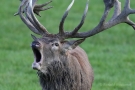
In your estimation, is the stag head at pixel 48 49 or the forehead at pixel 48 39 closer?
the stag head at pixel 48 49

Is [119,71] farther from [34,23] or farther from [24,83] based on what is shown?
[34,23]

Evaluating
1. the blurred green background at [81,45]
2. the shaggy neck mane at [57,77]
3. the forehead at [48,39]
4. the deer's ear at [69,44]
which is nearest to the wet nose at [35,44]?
the forehead at [48,39]

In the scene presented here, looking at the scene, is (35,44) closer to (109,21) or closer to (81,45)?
(109,21)

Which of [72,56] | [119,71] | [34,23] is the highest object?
[34,23]

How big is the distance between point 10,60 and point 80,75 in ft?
17.5

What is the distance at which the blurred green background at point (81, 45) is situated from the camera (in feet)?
39.7

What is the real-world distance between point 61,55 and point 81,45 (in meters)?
7.80

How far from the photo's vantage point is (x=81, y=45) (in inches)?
645

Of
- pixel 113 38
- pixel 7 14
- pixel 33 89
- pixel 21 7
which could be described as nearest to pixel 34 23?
pixel 21 7

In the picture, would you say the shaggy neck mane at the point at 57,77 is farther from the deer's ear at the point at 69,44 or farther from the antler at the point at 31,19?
the antler at the point at 31,19

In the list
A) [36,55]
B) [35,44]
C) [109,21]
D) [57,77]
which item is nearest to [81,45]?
[109,21]

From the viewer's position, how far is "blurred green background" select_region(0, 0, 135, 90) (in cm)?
1210

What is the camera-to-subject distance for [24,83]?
11.8m

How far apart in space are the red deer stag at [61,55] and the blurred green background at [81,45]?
2294 mm
